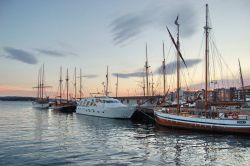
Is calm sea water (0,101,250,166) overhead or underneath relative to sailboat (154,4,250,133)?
underneath

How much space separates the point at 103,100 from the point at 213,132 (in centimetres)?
3341

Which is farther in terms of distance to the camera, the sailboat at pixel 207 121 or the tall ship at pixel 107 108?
the tall ship at pixel 107 108

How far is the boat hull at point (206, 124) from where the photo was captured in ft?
122

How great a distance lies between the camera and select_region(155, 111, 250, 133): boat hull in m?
37.1

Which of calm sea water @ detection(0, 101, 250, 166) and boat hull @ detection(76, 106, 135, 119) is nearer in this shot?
calm sea water @ detection(0, 101, 250, 166)

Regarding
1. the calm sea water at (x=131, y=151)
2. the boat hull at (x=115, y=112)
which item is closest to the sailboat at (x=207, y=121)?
the calm sea water at (x=131, y=151)

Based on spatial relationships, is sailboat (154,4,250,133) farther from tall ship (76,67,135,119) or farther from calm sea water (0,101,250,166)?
tall ship (76,67,135,119)

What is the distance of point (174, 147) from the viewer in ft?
93.6

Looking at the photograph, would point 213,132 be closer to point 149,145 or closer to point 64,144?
point 149,145

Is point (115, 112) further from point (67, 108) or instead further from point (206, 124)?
point (67, 108)

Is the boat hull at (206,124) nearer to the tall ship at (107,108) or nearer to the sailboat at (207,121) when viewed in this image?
the sailboat at (207,121)

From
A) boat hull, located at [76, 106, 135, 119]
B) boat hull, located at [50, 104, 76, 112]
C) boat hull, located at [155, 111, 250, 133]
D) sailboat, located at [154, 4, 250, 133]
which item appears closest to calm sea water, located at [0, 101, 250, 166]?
boat hull, located at [155, 111, 250, 133]

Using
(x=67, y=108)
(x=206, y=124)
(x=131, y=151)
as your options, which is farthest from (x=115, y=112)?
(x=67, y=108)

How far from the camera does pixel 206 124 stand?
130 ft
